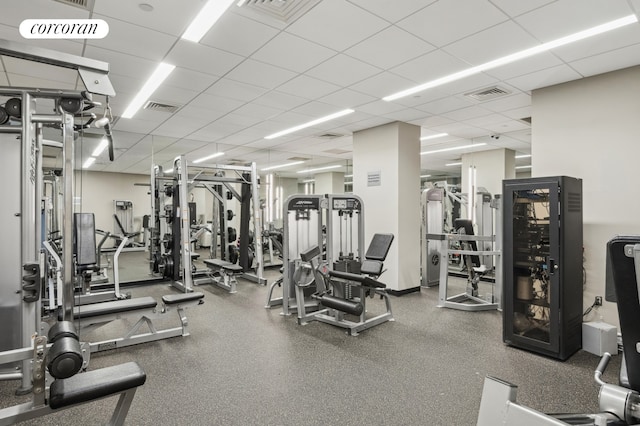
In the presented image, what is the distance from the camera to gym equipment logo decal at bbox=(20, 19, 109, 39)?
140 centimetres

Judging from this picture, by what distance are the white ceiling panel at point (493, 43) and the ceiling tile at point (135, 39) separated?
2522mm

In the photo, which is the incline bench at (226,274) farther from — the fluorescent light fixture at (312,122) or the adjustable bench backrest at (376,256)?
the fluorescent light fixture at (312,122)

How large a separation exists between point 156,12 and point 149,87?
1.77 m

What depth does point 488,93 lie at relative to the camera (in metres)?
4.32

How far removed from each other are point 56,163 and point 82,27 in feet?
13.7

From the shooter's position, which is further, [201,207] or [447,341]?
[201,207]

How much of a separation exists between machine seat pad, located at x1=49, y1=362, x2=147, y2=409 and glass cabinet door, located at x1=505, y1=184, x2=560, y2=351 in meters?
3.37

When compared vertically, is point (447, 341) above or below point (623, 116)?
below

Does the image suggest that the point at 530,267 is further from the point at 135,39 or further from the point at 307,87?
the point at 135,39

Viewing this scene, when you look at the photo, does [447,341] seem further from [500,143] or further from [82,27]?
[500,143]

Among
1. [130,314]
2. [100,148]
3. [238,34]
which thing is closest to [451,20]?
[238,34]

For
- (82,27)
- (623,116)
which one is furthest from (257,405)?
(623,116)

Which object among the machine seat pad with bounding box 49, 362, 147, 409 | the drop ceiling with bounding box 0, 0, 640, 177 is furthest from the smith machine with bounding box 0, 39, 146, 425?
the drop ceiling with bounding box 0, 0, 640, 177

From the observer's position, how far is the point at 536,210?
352 centimetres
